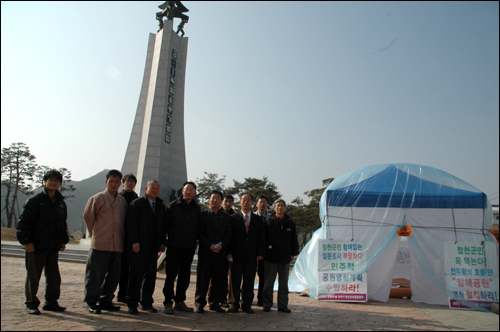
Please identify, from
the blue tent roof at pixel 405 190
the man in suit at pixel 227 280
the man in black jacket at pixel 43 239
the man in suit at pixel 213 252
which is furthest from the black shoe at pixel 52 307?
the blue tent roof at pixel 405 190

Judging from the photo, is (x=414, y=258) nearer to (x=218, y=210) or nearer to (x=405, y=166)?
(x=405, y=166)

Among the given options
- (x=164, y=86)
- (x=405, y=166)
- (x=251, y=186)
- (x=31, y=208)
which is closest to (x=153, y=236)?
(x=31, y=208)

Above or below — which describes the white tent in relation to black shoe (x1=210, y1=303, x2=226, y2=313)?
above

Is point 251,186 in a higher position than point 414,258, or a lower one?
higher

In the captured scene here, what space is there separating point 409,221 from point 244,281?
3.11 metres

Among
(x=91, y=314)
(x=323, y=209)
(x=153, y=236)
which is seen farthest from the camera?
(x=323, y=209)

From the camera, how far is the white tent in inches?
201

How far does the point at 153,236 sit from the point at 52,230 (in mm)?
978

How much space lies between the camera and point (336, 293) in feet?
16.3

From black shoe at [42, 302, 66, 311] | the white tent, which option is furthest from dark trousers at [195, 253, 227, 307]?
the white tent

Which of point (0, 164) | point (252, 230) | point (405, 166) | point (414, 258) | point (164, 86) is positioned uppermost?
point (164, 86)

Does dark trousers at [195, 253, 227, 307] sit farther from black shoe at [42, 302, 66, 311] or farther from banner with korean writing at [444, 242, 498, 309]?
banner with korean writing at [444, 242, 498, 309]

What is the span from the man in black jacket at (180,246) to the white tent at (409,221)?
253cm

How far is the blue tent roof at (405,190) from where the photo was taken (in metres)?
5.29
